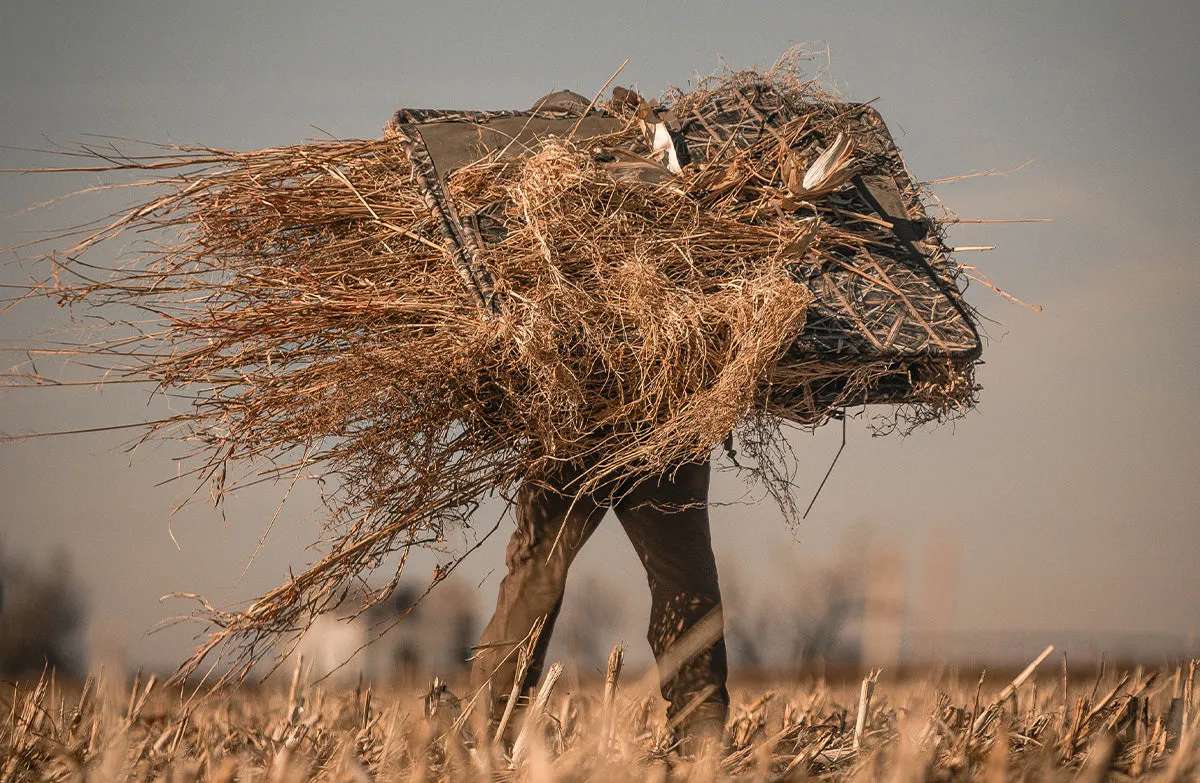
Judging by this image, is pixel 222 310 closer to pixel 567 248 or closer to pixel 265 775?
pixel 567 248

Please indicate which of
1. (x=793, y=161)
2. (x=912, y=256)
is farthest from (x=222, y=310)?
(x=912, y=256)

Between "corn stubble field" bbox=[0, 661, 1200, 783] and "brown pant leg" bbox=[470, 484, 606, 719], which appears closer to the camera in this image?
"corn stubble field" bbox=[0, 661, 1200, 783]

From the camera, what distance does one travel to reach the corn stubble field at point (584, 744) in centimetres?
180

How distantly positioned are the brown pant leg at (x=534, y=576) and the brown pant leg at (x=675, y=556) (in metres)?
0.12

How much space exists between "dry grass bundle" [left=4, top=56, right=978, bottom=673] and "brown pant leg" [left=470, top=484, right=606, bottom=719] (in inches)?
4.7

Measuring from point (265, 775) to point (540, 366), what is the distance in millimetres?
846

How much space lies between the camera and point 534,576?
2.59 meters

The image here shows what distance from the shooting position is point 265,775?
1.81 metres

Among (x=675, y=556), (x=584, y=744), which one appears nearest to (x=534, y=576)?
(x=675, y=556)

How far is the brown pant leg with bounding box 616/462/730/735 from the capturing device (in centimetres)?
255

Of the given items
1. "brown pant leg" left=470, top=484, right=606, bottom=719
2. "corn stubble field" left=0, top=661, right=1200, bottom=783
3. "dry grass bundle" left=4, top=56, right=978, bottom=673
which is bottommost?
"corn stubble field" left=0, top=661, right=1200, bottom=783

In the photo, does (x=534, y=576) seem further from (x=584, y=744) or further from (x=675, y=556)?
(x=584, y=744)

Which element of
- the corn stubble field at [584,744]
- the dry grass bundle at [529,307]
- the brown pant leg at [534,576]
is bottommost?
the corn stubble field at [584,744]

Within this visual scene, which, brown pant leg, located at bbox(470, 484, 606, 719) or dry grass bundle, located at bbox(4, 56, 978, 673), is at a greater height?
dry grass bundle, located at bbox(4, 56, 978, 673)
